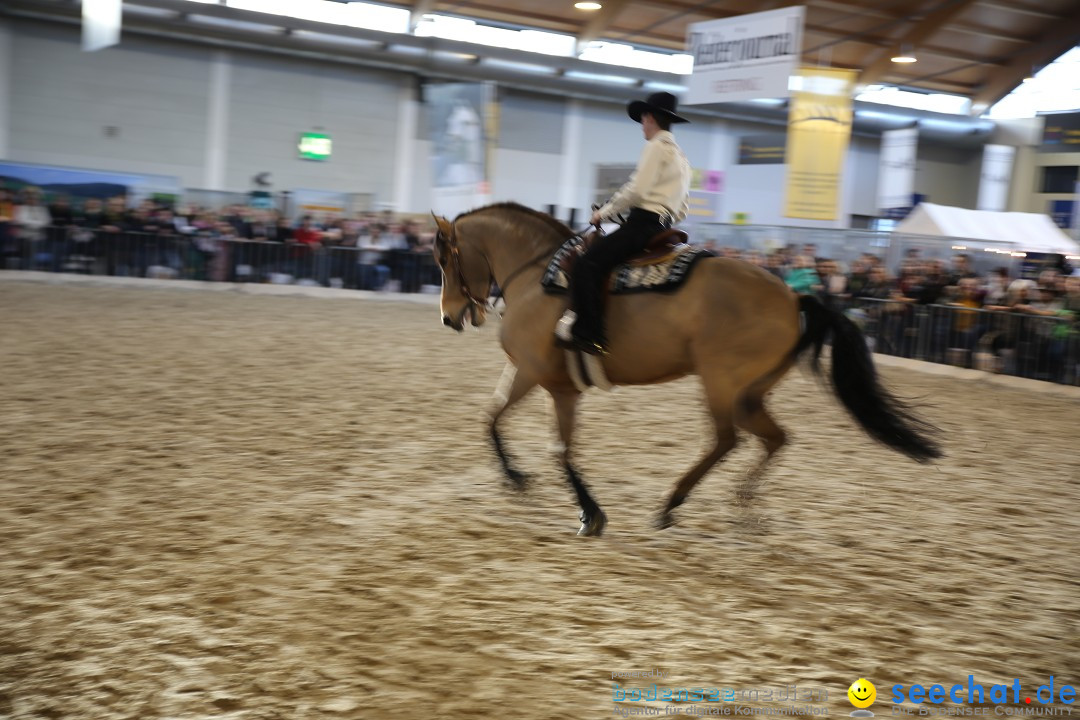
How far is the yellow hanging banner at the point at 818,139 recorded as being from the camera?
16297mm

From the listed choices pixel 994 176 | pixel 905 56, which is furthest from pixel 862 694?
pixel 905 56

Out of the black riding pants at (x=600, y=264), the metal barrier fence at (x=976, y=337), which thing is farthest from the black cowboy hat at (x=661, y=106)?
the metal barrier fence at (x=976, y=337)

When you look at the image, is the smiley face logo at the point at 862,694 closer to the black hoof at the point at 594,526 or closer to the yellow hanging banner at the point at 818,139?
the black hoof at the point at 594,526

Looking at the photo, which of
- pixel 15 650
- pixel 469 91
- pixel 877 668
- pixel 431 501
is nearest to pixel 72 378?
pixel 431 501

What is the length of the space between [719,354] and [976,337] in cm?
1035

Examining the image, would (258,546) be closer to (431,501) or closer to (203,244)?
(431,501)

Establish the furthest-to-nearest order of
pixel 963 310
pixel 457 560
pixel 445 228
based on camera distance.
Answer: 1. pixel 963 310
2. pixel 445 228
3. pixel 457 560

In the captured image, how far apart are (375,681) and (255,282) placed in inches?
719

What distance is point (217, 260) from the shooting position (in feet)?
65.8

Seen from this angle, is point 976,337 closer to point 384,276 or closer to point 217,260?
point 384,276

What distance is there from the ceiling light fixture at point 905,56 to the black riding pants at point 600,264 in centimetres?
2711

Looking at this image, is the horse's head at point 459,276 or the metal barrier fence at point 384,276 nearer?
the horse's head at point 459,276

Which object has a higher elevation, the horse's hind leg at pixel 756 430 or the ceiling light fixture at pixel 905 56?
the ceiling light fixture at pixel 905 56

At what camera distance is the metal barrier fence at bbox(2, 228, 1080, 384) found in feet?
43.6
